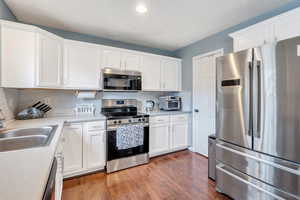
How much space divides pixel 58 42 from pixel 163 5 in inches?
68.3

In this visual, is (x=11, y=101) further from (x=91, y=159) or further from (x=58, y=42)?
(x=91, y=159)

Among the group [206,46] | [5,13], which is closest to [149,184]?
[206,46]

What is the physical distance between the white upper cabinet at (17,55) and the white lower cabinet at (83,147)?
859mm

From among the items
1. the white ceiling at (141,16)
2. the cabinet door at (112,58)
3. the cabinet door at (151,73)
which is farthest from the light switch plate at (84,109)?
the white ceiling at (141,16)

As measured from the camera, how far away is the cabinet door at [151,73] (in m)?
3.21

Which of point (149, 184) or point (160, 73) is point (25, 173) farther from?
point (160, 73)

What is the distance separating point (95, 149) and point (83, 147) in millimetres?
193

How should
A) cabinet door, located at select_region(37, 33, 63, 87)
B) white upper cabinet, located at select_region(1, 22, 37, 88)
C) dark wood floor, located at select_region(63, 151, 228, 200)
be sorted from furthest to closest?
cabinet door, located at select_region(37, 33, 63, 87) → dark wood floor, located at select_region(63, 151, 228, 200) → white upper cabinet, located at select_region(1, 22, 37, 88)

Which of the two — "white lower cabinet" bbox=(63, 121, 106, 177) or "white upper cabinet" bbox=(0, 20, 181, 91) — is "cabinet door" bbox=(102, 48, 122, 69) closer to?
"white upper cabinet" bbox=(0, 20, 181, 91)

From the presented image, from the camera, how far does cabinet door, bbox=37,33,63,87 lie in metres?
2.02

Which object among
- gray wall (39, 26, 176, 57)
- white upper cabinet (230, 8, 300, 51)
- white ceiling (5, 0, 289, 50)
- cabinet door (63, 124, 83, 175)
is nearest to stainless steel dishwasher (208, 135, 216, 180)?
white upper cabinet (230, 8, 300, 51)

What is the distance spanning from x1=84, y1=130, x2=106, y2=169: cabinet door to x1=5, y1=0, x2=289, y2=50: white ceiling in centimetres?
184

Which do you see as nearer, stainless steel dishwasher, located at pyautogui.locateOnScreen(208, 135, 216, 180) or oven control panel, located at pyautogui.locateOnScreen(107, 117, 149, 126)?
stainless steel dishwasher, located at pyautogui.locateOnScreen(208, 135, 216, 180)

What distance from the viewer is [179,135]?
3.35m
